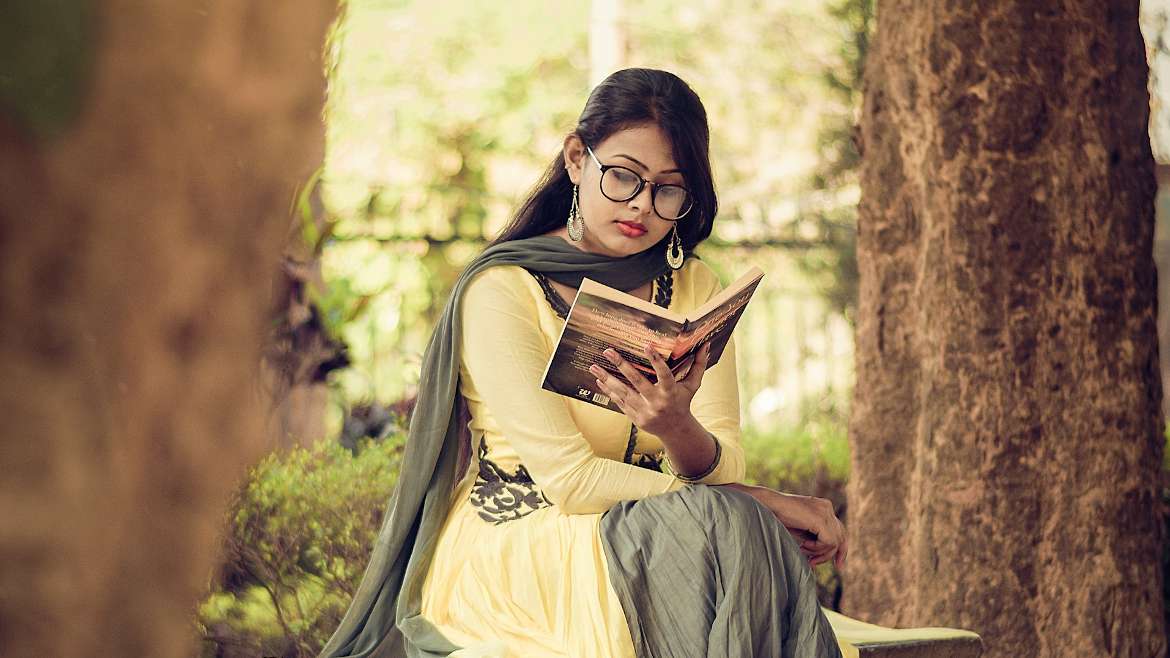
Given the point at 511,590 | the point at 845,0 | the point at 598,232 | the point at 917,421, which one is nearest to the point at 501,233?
the point at 598,232

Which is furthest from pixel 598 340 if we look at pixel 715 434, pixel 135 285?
pixel 135 285

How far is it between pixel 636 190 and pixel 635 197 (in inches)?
0.5

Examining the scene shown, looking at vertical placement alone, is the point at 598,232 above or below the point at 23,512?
above

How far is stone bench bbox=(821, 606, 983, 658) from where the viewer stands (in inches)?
95.9

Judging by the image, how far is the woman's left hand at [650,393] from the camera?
207 centimetres

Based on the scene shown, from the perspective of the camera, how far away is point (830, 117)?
23.8 ft

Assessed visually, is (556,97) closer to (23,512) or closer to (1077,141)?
(1077,141)

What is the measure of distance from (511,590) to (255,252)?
76.9 inches

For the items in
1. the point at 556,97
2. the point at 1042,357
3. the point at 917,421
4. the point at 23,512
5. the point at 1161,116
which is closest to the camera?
the point at 23,512

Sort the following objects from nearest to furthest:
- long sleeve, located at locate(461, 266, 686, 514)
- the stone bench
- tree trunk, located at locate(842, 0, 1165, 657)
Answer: long sleeve, located at locate(461, 266, 686, 514) → the stone bench → tree trunk, located at locate(842, 0, 1165, 657)

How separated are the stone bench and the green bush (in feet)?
4.38

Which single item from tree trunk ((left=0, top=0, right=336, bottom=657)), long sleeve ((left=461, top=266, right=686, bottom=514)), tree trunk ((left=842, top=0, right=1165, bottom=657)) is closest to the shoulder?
long sleeve ((left=461, top=266, right=686, bottom=514))

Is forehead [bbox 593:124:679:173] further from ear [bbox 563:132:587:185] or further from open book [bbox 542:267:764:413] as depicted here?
open book [bbox 542:267:764:413]

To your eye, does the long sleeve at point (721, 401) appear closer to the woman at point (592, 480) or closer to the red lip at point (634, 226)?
the woman at point (592, 480)
